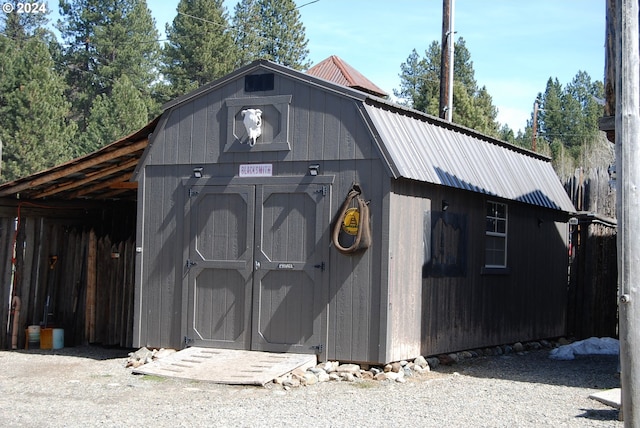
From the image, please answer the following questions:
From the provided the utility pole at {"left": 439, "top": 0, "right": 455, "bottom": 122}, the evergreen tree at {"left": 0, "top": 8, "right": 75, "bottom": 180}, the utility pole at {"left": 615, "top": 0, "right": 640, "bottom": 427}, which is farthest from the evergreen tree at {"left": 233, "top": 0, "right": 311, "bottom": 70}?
the utility pole at {"left": 615, "top": 0, "right": 640, "bottom": 427}

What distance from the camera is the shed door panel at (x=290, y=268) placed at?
11.2 metres

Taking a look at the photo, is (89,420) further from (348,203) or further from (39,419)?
(348,203)

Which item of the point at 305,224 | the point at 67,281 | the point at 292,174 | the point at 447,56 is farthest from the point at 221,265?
the point at 447,56

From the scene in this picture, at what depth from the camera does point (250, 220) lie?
11.7m

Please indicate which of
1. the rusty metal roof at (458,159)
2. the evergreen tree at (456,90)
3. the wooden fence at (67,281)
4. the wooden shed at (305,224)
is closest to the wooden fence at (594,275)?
the rusty metal roof at (458,159)

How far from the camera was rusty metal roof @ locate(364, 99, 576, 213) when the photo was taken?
11.1 meters

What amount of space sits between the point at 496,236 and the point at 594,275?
323 cm

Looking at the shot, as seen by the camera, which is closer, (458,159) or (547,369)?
(547,369)

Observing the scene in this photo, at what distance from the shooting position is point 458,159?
1278 centimetres

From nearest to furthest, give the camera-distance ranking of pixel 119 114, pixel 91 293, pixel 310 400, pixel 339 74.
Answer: pixel 310 400, pixel 91 293, pixel 339 74, pixel 119 114

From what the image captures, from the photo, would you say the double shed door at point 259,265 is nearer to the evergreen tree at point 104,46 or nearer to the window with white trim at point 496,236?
the window with white trim at point 496,236

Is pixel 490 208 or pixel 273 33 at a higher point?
pixel 273 33

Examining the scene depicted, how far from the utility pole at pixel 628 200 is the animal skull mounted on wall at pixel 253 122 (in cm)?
567

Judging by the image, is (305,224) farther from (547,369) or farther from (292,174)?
(547,369)
